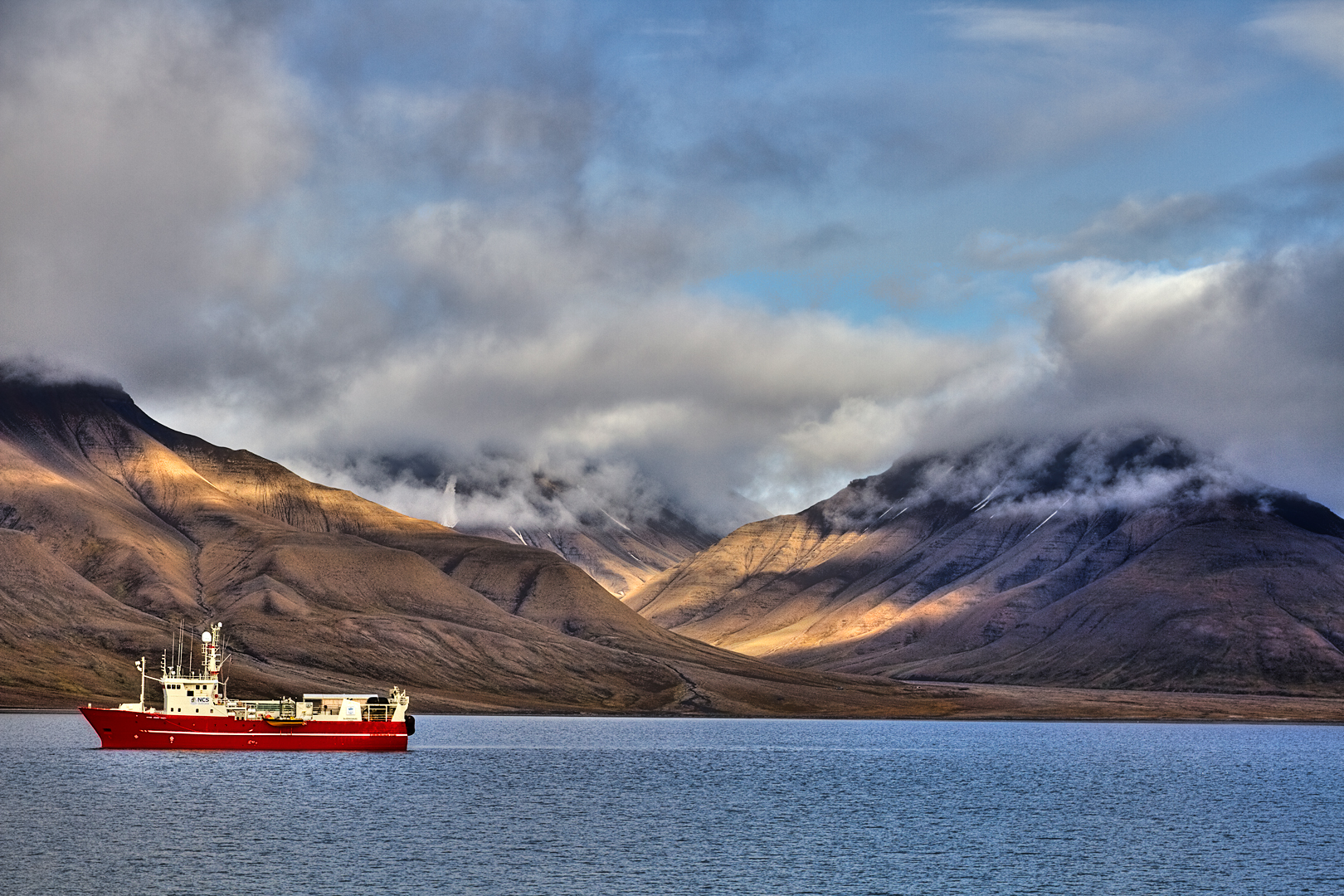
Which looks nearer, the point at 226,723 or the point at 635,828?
the point at 635,828

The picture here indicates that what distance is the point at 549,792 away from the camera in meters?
129

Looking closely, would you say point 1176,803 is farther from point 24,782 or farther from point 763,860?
point 24,782

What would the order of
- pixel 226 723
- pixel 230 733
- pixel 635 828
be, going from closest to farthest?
1. pixel 635 828
2. pixel 226 723
3. pixel 230 733

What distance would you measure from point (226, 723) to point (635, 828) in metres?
82.4

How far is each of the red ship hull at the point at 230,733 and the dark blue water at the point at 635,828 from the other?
4.94 meters

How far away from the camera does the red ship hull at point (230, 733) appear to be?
16762cm

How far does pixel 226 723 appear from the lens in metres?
172

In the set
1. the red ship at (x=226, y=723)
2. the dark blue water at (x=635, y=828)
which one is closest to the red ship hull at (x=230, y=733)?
the red ship at (x=226, y=723)

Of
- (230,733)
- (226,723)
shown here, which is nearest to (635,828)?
(226,723)

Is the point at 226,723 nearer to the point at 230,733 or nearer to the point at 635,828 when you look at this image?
the point at 230,733

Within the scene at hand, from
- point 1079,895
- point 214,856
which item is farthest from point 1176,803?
point 214,856

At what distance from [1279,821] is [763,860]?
4941 cm

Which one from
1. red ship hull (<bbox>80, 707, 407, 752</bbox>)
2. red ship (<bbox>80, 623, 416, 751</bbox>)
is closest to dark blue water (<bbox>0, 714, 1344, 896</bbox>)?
red ship hull (<bbox>80, 707, 407, 752</bbox>)

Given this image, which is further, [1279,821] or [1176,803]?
[1176,803]
